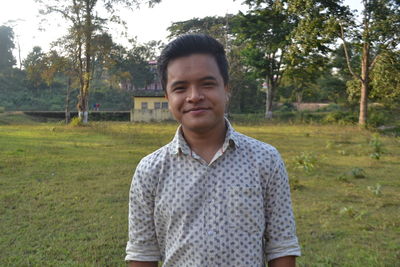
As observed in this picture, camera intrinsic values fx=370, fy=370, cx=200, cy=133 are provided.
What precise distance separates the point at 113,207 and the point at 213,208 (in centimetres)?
378

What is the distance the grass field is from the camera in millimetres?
3467

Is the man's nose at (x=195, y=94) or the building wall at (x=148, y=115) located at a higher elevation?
the man's nose at (x=195, y=94)

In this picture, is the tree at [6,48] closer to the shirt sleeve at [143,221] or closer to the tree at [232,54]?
the tree at [232,54]

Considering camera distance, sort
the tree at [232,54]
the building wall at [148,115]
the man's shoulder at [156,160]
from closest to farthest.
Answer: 1. the man's shoulder at [156,160]
2. the building wall at [148,115]
3. the tree at [232,54]

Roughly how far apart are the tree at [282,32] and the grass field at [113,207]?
9176mm

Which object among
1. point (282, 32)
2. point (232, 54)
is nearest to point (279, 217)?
point (282, 32)

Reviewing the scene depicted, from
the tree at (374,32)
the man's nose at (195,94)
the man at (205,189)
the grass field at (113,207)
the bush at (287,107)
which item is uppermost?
the tree at (374,32)

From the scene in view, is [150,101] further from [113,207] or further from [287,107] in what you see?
[113,207]

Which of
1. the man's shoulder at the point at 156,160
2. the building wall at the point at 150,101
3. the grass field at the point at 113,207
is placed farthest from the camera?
the building wall at the point at 150,101

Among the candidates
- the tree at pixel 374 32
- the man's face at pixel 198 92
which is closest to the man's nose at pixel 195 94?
the man's face at pixel 198 92

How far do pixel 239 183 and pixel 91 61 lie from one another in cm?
1952

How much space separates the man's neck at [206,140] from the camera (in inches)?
55.6

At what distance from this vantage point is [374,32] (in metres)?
15.6

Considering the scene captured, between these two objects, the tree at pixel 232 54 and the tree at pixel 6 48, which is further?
the tree at pixel 6 48
